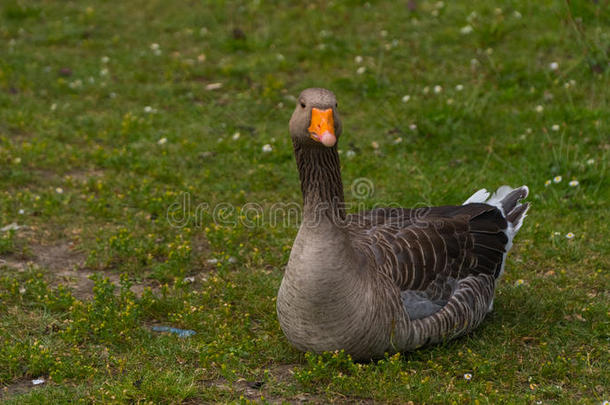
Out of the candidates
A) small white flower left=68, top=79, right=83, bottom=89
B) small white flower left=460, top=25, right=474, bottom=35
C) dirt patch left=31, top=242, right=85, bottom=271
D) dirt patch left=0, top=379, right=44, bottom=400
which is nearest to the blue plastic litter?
dirt patch left=0, top=379, right=44, bottom=400

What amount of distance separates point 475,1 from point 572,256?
729 centimetres

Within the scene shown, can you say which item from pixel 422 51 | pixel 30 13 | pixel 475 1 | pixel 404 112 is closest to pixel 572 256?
pixel 404 112

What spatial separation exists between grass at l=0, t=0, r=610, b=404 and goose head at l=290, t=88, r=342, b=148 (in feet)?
4.90

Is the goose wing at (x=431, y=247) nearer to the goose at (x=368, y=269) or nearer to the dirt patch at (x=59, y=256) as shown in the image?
the goose at (x=368, y=269)

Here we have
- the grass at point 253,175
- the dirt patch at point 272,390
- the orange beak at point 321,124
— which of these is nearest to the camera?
the orange beak at point 321,124

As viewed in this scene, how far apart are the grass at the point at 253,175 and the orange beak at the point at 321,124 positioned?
1517 millimetres

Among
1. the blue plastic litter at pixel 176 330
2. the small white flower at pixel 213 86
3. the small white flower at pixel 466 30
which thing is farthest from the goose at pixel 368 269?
the small white flower at pixel 466 30

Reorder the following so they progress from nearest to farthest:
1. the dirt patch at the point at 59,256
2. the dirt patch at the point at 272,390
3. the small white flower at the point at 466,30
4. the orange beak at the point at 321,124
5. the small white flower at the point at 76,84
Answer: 1. the orange beak at the point at 321,124
2. the dirt patch at the point at 272,390
3. the dirt patch at the point at 59,256
4. the small white flower at the point at 76,84
5. the small white flower at the point at 466,30

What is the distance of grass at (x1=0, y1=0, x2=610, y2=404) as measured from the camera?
5.12 metres

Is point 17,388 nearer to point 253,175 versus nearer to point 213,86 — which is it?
point 253,175

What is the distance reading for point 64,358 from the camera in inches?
206

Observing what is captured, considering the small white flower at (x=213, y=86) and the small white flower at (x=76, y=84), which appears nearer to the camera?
the small white flower at (x=213, y=86)

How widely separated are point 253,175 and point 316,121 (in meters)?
4.06

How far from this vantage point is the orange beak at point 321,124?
4570 millimetres
